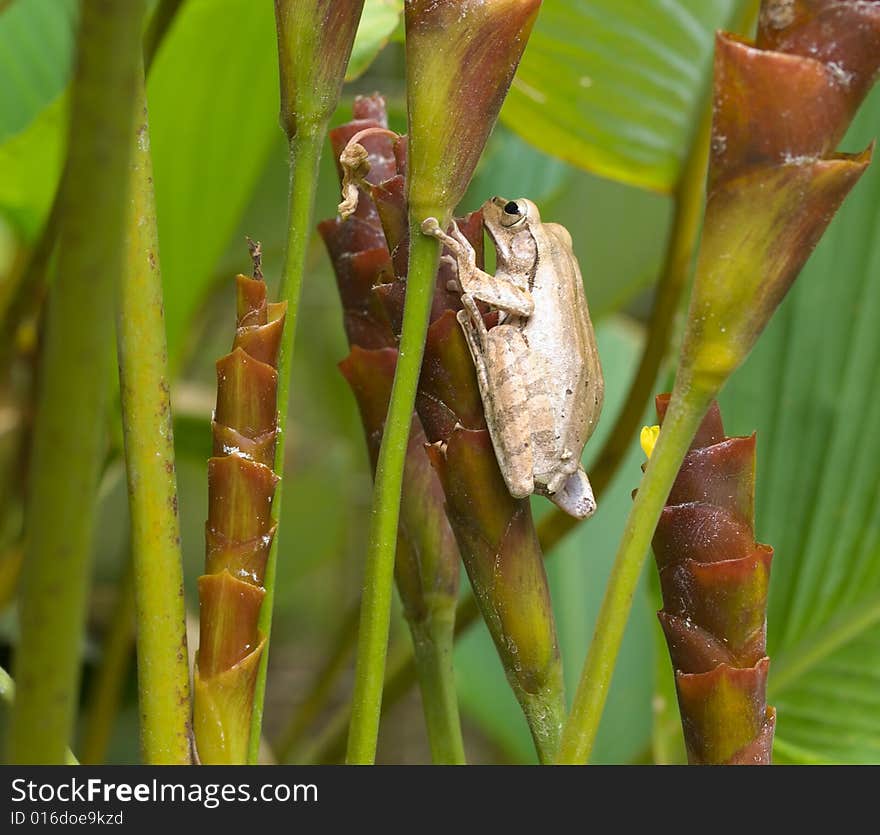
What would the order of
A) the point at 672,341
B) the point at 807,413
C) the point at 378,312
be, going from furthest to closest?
the point at 672,341
the point at 807,413
the point at 378,312

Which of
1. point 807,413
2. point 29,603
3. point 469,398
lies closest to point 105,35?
point 29,603

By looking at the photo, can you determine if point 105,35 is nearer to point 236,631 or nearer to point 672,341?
point 236,631

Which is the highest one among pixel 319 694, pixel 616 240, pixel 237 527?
pixel 237 527

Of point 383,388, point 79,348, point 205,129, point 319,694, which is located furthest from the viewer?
point 319,694

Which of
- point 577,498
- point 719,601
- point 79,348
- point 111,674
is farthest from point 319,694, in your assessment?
point 79,348

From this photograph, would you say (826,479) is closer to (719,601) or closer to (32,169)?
(719,601)

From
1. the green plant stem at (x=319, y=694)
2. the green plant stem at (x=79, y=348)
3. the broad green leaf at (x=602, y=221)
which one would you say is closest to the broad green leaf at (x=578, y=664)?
the green plant stem at (x=319, y=694)

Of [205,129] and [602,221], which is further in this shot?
[602,221]

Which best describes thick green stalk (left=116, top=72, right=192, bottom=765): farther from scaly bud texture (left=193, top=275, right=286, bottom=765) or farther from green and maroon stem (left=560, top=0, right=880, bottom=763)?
green and maroon stem (left=560, top=0, right=880, bottom=763)
